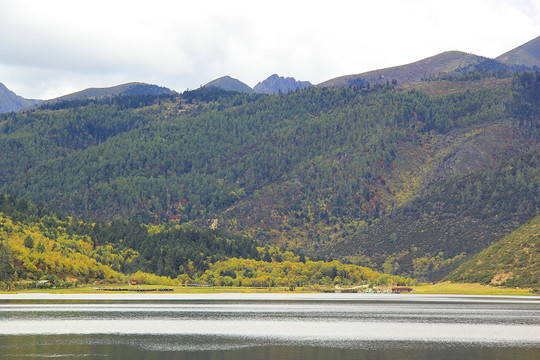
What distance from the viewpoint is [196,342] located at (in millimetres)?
87562

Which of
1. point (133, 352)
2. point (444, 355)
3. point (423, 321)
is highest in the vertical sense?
point (133, 352)

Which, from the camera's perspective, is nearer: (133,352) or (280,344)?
(133,352)

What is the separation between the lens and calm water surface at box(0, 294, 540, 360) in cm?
7706

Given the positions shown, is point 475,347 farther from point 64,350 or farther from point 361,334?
point 64,350

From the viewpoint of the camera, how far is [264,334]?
9700 centimetres

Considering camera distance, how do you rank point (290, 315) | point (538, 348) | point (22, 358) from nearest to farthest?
point (22, 358), point (538, 348), point (290, 315)

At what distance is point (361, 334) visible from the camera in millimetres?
97938

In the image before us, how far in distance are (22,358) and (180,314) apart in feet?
212

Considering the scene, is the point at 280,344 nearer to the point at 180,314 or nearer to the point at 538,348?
the point at 538,348

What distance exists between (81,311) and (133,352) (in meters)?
64.8

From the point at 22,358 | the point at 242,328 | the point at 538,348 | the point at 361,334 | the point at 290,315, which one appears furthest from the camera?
the point at 290,315

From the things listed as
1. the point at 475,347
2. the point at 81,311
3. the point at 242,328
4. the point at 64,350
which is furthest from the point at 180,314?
the point at 475,347

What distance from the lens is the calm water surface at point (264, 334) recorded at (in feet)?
253

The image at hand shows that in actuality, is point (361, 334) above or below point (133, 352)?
below
